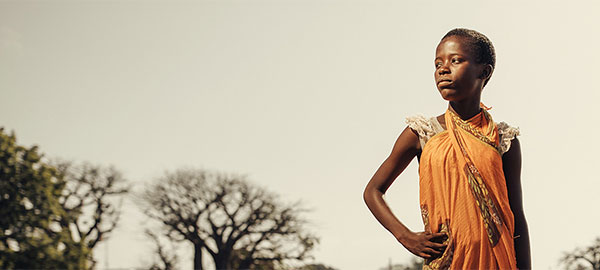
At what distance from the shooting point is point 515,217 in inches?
129

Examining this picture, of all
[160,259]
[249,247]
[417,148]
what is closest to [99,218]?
[160,259]

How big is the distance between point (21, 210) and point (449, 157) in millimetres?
24270

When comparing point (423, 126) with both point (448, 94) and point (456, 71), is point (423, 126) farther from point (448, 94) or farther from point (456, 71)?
point (456, 71)

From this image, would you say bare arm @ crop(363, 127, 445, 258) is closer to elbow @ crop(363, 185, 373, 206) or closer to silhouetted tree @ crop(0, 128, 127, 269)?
elbow @ crop(363, 185, 373, 206)

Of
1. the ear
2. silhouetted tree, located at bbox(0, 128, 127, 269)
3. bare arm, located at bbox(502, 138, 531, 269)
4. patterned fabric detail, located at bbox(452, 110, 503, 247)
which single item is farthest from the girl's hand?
silhouetted tree, located at bbox(0, 128, 127, 269)

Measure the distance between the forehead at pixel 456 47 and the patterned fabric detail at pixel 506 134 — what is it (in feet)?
1.39

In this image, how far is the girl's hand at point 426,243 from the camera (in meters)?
3.03

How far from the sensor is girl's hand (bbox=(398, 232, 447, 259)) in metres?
3.03

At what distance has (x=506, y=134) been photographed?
3.32 m

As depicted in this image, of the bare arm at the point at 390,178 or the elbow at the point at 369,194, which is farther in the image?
the elbow at the point at 369,194

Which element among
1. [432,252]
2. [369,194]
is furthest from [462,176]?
[369,194]

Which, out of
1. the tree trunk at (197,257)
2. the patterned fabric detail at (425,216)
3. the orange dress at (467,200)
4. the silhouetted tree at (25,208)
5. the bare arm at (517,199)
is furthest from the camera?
the tree trunk at (197,257)

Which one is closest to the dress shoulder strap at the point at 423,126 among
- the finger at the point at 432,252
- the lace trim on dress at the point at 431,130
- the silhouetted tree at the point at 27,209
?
the lace trim on dress at the point at 431,130

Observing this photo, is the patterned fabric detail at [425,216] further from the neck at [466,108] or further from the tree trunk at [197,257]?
the tree trunk at [197,257]
